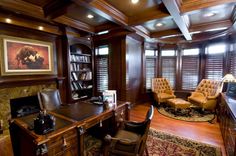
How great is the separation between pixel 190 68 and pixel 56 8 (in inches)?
198

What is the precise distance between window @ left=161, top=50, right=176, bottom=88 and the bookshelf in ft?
10.1

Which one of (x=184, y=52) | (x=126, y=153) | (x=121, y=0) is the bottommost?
(x=126, y=153)

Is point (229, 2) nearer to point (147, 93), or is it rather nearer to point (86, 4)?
point (86, 4)

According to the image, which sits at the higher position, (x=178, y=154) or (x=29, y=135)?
(x=29, y=135)

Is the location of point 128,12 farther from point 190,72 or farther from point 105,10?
point 190,72

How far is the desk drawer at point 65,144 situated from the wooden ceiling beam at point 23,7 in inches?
101

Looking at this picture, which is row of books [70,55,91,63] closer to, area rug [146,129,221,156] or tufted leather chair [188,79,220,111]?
area rug [146,129,221,156]

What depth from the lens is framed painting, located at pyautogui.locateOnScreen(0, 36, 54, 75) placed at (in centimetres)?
285

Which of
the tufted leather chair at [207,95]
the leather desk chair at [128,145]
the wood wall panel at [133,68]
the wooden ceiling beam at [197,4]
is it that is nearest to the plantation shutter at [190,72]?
the tufted leather chair at [207,95]

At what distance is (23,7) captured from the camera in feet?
8.61

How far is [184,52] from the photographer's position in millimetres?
5492

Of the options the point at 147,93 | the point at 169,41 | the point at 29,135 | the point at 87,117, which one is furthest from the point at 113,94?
the point at 169,41

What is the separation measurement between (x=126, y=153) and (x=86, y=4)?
235 cm

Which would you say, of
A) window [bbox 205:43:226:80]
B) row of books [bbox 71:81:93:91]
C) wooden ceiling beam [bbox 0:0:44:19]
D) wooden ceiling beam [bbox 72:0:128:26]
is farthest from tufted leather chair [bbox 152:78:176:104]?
wooden ceiling beam [bbox 0:0:44:19]
